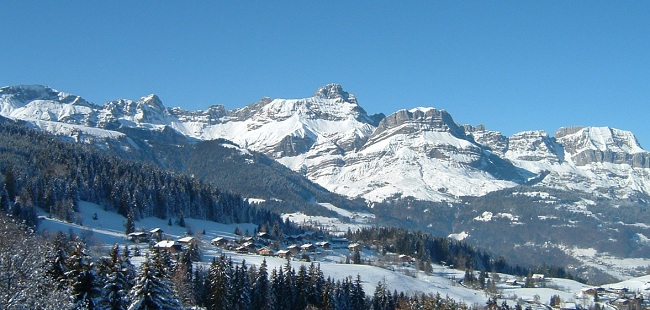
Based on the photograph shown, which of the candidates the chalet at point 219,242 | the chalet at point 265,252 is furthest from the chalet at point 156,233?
the chalet at point 265,252

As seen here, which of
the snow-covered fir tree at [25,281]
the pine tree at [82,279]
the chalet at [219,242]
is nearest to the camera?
the snow-covered fir tree at [25,281]

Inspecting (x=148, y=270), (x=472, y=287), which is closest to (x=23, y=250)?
(x=148, y=270)

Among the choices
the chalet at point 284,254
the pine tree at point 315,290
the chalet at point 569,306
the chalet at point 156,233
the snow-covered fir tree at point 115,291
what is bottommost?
the chalet at point 569,306

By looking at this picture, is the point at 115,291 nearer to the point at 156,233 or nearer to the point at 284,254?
the point at 156,233

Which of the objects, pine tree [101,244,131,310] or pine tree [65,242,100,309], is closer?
pine tree [101,244,131,310]

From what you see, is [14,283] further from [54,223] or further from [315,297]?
[54,223]

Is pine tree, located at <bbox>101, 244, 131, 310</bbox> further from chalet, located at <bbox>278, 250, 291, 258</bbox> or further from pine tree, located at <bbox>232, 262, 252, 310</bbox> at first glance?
chalet, located at <bbox>278, 250, 291, 258</bbox>

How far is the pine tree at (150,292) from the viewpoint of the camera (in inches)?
2245

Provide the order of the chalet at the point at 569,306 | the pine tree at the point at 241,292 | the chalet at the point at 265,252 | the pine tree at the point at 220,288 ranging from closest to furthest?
the pine tree at the point at 220,288
the pine tree at the point at 241,292
the chalet at the point at 569,306
the chalet at the point at 265,252

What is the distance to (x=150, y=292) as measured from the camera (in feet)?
188

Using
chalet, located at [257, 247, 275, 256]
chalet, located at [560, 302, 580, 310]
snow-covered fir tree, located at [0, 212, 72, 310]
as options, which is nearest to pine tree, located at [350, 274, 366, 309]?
chalet, located at [257, 247, 275, 256]

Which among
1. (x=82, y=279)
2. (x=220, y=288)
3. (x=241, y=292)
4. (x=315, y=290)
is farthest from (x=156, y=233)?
(x=82, y=279)

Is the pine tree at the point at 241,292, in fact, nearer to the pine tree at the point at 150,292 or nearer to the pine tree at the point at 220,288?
the pine tree at the point at 220,288

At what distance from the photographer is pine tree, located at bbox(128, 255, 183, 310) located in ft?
187
